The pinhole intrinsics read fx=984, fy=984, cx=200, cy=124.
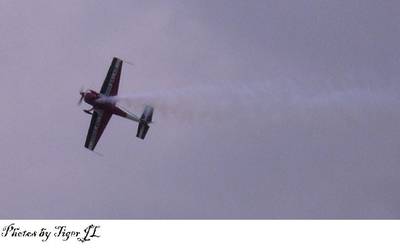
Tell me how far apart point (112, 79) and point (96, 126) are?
4448 mm

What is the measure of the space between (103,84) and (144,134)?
517 cm

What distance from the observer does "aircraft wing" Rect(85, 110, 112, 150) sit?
7956cm

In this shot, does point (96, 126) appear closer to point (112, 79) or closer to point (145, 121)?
point (112, 79)

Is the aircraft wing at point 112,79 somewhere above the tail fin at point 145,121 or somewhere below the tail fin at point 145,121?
above

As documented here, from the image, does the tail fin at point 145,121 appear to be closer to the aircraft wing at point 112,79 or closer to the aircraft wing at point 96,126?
the aircraft wing at point 96,126

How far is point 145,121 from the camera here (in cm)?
7831

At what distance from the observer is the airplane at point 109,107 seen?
253 feet

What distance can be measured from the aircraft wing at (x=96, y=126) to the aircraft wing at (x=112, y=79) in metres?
1.68

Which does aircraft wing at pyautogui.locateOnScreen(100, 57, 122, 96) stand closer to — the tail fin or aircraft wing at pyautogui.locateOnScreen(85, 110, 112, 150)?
aircraft wing at pyautogui.locateOnScreen(85, 110, 112, 150)
